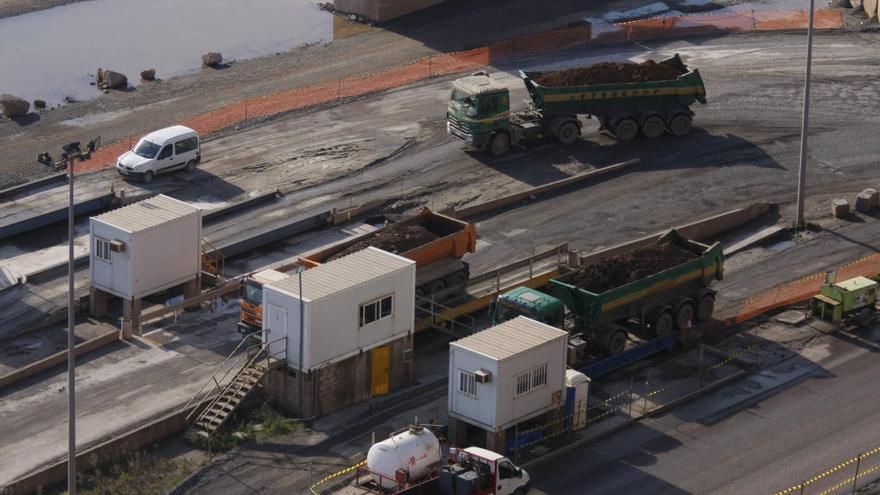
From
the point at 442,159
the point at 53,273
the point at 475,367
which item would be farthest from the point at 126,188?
the point at 475,367

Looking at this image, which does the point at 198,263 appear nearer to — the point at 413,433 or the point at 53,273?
the point at 53,273

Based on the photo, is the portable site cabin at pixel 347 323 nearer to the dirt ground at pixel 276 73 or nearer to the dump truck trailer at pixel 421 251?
the dump truck trailer at pixel 421 251

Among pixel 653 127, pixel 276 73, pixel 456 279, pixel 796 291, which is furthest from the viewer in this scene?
pixel 276 73

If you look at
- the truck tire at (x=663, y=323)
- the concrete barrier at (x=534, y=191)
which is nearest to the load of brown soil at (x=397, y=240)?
the concrete barrier at (x=534, y=191)

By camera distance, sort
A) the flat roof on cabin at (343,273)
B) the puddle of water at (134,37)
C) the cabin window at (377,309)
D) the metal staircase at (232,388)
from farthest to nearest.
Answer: the puddle of water at (134,37)
the cabin window at (377,309)
the flat roof on cabin at (343,273)
the metal staircase at (232,388)

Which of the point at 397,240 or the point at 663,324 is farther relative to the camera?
the point at 397,240

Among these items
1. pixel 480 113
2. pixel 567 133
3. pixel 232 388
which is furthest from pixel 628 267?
pixel 567 133

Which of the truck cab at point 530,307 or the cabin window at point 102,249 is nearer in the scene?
the truck cab at point 530,307

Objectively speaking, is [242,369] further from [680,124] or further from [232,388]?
[680,124]
